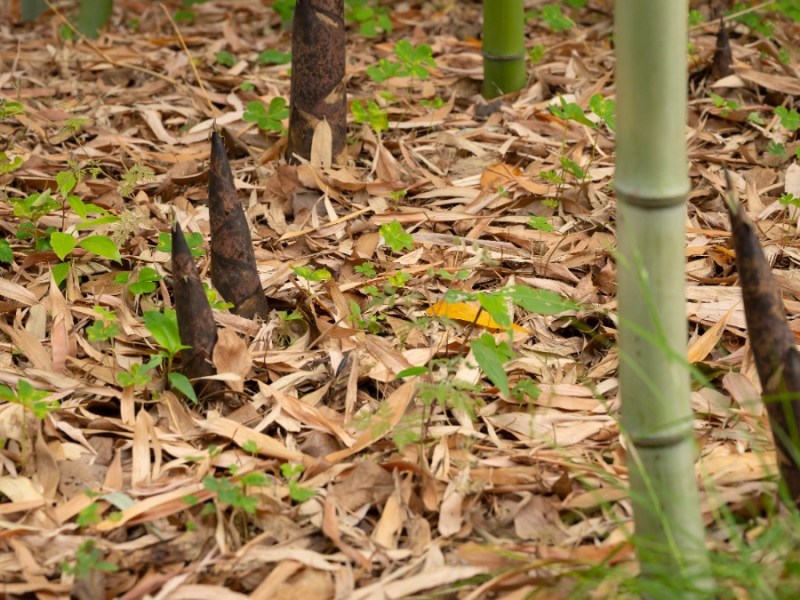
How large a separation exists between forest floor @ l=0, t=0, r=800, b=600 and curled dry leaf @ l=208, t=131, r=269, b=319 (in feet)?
0.21

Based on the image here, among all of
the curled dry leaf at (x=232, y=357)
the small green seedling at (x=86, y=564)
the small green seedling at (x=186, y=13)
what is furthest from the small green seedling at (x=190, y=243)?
the small green seedling at (x=186, y=13)

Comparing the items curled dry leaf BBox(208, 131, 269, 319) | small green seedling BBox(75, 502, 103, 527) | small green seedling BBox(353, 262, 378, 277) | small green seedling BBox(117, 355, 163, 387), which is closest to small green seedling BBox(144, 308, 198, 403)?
small green seedling BBox(117, 355, 163, 387)

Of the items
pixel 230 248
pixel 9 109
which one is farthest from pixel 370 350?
pixel 9 109

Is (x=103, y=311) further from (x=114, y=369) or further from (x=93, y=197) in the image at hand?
(x=93, y=197)

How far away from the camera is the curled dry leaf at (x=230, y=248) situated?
1923mm

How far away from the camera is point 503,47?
9.25 ft

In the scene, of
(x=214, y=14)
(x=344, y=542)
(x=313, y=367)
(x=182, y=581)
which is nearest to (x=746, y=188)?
(x=313, y=367)

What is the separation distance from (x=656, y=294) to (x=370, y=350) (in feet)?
2.50

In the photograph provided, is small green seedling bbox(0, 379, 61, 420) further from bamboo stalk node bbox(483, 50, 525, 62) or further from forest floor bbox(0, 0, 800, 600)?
bamboo stalk node bbox(483, 50, 525, 62)

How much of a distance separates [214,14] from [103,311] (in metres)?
2.19

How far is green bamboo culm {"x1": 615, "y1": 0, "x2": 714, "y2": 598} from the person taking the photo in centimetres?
116

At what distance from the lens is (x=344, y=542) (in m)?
1.52

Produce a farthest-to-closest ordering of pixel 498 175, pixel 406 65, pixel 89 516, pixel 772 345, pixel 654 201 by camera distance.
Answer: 1. pixel 406 65
2. pixel 498 175
3. pixel 89 516
4. pixel 772 345
5. pixel 654 201

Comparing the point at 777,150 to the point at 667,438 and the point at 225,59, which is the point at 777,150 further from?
the point at 225,59
